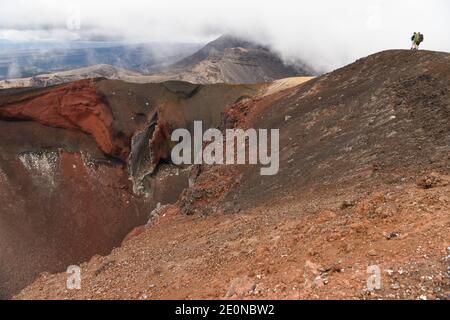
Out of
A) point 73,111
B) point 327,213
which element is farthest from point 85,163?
point 327,213

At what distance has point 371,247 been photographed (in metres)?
9.13

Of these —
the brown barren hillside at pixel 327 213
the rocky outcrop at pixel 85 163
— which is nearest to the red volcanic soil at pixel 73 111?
the rocky outcrop at pixel 85 163

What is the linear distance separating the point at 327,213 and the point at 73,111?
85.3 feet

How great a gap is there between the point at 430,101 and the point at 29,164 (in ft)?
81.5

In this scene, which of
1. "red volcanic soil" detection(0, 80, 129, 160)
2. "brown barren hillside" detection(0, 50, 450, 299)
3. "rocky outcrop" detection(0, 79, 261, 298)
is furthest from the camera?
"red volcanic soil" detection(0, 80, 129, 160)

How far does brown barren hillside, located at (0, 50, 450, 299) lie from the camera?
855cm

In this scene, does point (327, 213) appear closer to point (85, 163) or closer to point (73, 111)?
point (85, 163)

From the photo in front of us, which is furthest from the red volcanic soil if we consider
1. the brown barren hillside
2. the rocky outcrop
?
the brown barren hillside

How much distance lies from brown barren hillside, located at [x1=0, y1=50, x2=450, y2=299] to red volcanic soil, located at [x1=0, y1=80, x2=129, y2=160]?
9955 mm

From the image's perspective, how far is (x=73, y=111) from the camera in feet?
107

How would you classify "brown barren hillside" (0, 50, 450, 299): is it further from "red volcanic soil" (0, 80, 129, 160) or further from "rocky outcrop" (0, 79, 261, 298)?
"red volcanic soil" (0, 80, 129, 160)

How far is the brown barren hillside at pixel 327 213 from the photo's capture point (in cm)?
855

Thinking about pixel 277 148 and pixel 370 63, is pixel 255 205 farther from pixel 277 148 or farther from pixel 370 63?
pixel 370 63

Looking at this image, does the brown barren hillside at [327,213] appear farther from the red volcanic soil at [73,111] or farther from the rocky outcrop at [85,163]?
the red volcanic soil at [73,111]
